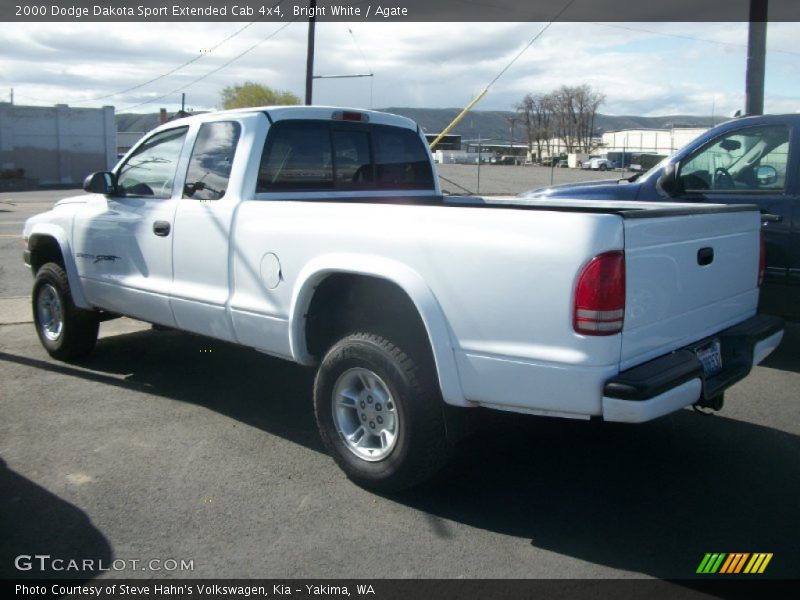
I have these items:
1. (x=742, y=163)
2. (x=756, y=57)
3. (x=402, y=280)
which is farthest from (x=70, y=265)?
(x=756, y=57)

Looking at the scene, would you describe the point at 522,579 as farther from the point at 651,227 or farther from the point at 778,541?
the point at 651,227

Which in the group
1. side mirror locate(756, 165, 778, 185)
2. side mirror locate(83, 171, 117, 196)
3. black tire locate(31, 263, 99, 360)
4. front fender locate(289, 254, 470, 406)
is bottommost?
black tire locate(31, 263, 99, 360)

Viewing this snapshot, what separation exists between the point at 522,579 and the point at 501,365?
0.92 m

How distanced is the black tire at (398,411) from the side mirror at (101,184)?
109 inches

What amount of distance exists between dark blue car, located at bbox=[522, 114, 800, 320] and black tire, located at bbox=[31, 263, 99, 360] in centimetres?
455

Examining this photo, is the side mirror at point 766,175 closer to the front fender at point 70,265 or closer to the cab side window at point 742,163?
the cab side window at point 742,163

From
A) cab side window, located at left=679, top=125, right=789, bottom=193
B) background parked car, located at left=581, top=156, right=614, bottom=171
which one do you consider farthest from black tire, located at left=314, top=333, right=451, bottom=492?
background parked car, located at left=581, top=156, right=614, bottom=171

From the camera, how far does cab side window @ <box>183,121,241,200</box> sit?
206 inches

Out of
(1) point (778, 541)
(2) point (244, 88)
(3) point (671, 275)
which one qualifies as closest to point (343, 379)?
(3) point (671, 275)

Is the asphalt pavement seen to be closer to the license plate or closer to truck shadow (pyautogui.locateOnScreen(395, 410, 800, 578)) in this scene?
truck shadow (pyautogui.locateOnScreen(395, 410, 800, 578))

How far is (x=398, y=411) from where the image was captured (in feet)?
13.2

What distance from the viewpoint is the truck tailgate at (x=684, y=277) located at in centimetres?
353

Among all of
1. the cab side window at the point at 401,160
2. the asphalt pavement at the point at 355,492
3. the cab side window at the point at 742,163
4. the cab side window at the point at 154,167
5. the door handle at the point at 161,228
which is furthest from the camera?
the cab side window at the point at 742,163

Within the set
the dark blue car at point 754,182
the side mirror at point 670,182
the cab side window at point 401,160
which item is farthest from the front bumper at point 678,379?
the side mirror at point 670,182
